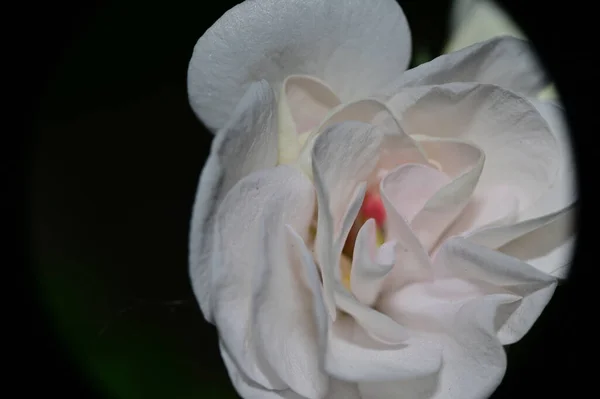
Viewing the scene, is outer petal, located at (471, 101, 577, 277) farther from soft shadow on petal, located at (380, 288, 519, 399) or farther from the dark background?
the dark background

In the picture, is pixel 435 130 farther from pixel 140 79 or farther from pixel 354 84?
pixel 140 79

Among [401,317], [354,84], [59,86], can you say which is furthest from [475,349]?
[59,86]

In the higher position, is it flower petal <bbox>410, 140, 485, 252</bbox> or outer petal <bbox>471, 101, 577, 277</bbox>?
flower petal <bbox>410, 140, 485, 252</bbox>

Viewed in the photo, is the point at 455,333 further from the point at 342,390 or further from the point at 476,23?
the point at 476,23

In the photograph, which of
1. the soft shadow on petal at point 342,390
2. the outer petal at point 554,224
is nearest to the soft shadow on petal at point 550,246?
the outer petal at point 554,224

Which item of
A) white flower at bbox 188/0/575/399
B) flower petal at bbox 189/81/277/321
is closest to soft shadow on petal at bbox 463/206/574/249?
white flower at bbox 188/0/575/399

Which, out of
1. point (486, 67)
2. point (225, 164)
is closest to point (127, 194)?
point (225, 164)

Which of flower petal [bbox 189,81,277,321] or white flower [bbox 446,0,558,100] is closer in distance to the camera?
flower petal [bbox 189,81,277,321]
